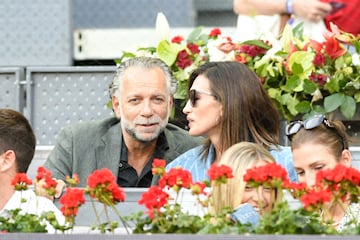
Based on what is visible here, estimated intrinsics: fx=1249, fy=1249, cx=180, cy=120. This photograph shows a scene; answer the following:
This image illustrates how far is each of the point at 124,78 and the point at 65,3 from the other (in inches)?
100

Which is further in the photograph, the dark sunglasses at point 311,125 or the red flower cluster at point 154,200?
the dark sunglasses at point 311,125

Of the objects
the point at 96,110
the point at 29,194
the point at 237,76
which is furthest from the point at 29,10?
the point at 29,194

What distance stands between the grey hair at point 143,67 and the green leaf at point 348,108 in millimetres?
825

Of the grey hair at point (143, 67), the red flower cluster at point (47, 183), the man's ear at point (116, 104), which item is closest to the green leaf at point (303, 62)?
the grey hair at point (143, 67)

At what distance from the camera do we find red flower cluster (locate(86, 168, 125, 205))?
12.1ft

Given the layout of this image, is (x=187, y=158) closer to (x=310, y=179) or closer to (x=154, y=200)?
(x=310, y=179)

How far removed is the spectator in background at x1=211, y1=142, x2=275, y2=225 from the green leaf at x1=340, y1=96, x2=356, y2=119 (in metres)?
1.34

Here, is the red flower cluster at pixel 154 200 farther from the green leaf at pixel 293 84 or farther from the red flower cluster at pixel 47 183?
the green leaf at pixel 293 84

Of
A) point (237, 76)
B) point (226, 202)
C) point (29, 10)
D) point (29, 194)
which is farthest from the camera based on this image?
point (29, 10)

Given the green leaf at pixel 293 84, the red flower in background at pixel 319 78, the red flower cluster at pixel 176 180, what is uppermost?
the red flower cluster at pixel 176 180

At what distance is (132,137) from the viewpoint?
595cm

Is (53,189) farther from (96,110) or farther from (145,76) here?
(96,110)

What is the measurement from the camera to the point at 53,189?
12.6 ft

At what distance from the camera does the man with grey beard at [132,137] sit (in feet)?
19.4
